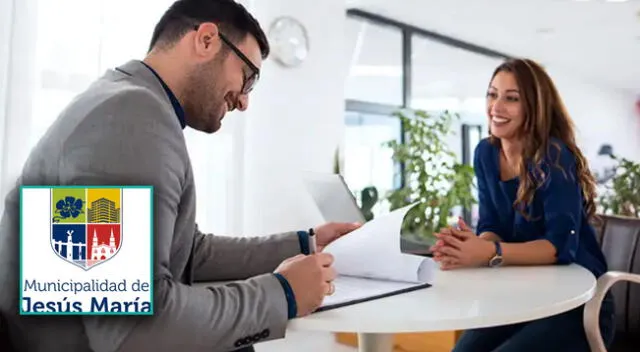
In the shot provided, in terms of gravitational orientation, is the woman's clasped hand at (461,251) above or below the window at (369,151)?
below

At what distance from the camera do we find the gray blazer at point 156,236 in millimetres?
774

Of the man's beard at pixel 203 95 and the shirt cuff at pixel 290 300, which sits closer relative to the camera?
the shirt cuff at pixel 290 300

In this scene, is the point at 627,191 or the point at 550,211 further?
the point at 627,191

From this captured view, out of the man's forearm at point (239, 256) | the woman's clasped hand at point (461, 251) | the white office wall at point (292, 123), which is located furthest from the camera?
the white office wall at point (292, 123)

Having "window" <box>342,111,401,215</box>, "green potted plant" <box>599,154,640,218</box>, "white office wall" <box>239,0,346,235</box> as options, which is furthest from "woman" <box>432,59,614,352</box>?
"window" <box>342,111,401,215</box>

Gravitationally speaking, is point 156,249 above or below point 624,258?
above

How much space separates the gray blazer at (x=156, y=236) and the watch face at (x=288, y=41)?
239 cm

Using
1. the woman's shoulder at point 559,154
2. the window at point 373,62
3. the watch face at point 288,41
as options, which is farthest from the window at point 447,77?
the woman's shoulder at point 559,154

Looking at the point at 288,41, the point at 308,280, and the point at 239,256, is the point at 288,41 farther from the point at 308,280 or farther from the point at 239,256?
the point at 308,280

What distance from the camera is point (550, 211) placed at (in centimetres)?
149

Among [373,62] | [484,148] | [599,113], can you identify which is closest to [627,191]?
[484,148]

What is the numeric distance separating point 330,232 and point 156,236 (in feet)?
2.19

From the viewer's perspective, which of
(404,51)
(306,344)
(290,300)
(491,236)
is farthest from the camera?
(404,51)

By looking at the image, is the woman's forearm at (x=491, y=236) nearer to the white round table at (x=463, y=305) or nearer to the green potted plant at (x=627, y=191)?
the white round table at (x=463, y=305)
